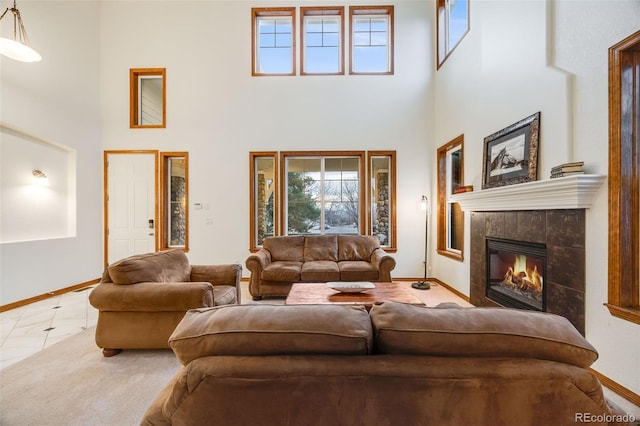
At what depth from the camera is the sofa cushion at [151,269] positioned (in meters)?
2.37

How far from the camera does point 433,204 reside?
5.01m

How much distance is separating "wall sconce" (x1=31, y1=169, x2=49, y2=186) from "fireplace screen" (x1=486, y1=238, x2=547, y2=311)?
6.03m

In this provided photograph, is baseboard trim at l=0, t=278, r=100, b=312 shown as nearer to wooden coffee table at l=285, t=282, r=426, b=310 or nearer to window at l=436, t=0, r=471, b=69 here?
wooden coffee table at l=285, t=282, r=426, b=310

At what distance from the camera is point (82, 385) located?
78.6 inches

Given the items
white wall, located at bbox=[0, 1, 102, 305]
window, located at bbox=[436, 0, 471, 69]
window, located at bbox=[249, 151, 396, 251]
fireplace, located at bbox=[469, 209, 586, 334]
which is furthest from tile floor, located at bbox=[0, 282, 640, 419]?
window, located at bbox=[436, 0, 471, 69]

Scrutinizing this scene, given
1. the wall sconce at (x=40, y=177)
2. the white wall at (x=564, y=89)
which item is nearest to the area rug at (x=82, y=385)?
the wall sconce at (x=40, y=177)

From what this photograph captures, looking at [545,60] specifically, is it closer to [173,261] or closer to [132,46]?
[173,261]

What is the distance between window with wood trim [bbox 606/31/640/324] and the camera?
1875 mm

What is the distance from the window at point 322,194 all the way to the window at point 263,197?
0.24 m

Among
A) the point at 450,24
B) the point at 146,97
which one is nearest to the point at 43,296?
the point at 146,97

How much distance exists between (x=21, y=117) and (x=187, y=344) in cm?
475

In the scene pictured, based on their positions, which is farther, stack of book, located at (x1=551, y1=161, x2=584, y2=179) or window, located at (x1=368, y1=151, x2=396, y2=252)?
window, located at (x1=368, y1=151, x2=396, y2=252)

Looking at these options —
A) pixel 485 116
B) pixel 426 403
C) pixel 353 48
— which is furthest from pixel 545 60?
pixel 353 48

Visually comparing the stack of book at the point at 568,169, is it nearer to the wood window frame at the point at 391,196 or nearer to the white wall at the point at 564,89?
the white wall at the point at 564,89
